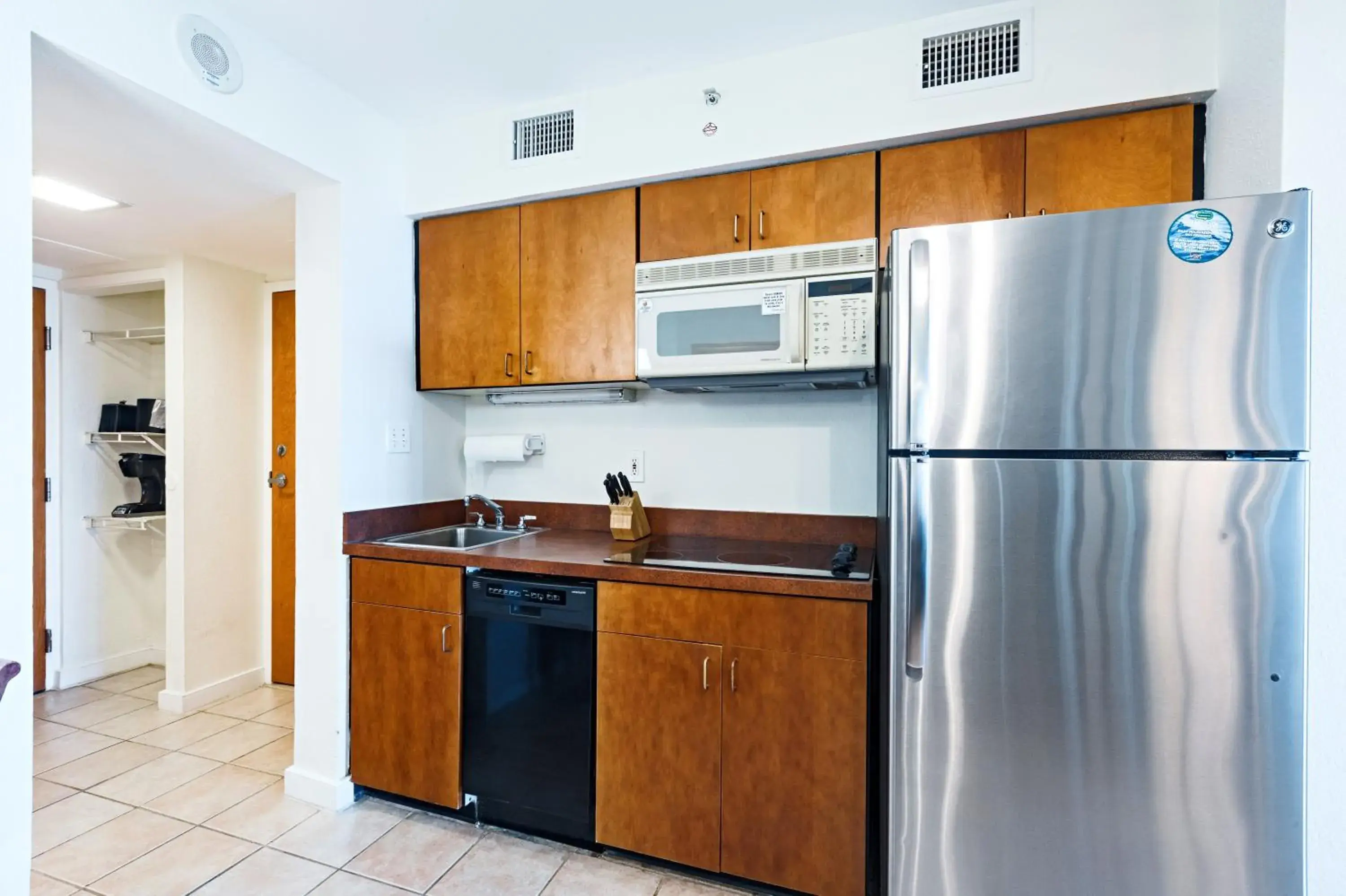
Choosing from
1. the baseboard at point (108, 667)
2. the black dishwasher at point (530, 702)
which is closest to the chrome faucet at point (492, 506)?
the black dishwasher at point (530, 702)

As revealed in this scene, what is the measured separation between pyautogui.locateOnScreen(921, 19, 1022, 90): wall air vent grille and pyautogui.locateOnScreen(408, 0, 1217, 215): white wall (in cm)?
3

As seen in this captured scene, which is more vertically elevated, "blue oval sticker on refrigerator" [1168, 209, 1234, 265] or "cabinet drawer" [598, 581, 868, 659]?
"blue oval sticker on refrigerator" [1168, 209, 1234, 265]

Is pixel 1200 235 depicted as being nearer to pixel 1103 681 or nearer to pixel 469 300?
pixel 1103 681

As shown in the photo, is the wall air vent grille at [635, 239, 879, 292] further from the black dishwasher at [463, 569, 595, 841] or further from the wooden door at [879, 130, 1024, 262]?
the black dishwasher at [463, 569, 595, 841]

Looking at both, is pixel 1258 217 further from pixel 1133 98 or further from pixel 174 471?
pixel 174 471

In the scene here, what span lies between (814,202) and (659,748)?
173cm

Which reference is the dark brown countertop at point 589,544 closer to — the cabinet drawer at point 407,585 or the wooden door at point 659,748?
the cabinet drawer at point 407,585

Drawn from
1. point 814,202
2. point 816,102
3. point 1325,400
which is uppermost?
point 816,102

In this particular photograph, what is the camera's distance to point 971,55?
73.4 inches

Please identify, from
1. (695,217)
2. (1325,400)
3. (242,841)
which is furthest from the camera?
(695,217)

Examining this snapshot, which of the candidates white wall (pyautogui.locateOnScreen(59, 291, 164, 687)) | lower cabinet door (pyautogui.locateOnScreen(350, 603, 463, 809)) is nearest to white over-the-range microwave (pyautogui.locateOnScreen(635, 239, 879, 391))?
lower cabinet door (pyautogui.locateOnScreen(350, 603, 463, 809))

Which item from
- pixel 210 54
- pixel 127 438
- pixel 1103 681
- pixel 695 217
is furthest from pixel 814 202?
pixel 127 438

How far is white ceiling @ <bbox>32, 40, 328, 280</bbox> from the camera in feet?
5.69

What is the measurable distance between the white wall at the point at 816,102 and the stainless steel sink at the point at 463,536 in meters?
1.27
